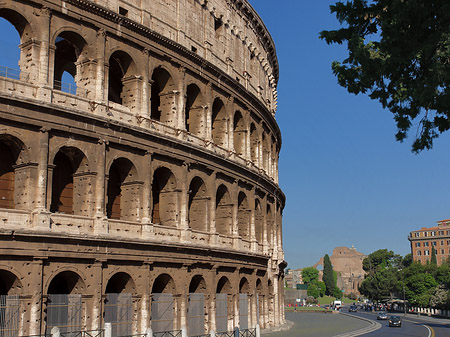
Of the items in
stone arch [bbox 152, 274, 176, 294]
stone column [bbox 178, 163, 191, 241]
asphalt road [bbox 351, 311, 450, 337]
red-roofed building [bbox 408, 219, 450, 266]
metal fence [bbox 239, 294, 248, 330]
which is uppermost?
red-roofed building [bbox 408, 219, 450, 266]

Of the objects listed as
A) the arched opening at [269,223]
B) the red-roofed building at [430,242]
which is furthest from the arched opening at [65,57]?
the red-roofed building at [430,242]

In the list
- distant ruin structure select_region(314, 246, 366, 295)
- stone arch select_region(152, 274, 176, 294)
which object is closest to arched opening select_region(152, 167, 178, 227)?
stone arch select_region(152, 274, 176, 294)

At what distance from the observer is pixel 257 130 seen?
40938mm

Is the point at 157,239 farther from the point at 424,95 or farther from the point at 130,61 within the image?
the point at 424,95

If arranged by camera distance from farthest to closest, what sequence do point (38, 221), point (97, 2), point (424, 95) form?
point (97, 2) < point (38, 221) < point (424, 95)

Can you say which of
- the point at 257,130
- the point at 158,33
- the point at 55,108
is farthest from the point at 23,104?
the point at 257,130

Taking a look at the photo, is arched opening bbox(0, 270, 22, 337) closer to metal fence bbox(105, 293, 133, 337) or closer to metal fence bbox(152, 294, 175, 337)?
metal fence bbox(105, 293, 133, 337)

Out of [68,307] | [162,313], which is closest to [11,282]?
[68,307]

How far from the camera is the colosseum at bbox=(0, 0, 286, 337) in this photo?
22500mm

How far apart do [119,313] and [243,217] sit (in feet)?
46.0

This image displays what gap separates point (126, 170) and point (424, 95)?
16.4 meters

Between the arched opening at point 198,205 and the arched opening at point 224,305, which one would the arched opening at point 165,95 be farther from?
the arched opening at point 224,305

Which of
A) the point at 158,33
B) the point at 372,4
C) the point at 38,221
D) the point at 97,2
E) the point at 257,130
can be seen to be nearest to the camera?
the point at 372,4

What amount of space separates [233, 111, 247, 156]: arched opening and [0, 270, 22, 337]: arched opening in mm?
19124
